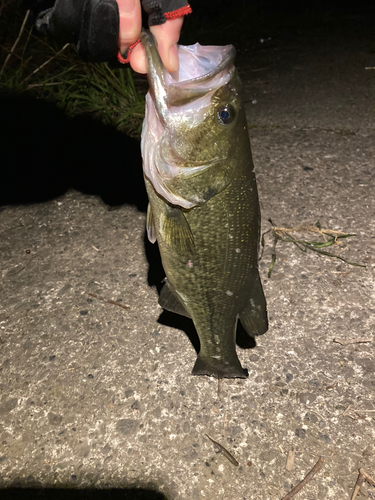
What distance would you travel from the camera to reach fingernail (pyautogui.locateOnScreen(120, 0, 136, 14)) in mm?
1654

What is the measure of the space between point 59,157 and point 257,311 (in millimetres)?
2982

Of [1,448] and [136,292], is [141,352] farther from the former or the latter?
[1,448]

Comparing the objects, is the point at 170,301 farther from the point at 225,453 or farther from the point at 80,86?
the point at 80,86

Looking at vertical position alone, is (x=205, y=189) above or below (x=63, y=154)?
above

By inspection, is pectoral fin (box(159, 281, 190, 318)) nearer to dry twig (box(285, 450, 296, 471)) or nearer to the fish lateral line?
the fish lateral line

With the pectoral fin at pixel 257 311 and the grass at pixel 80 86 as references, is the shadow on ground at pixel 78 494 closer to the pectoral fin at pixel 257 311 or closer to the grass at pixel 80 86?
the pectoral fin at pixel 257 311

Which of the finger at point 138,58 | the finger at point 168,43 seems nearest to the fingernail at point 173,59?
the finger at point 168,43

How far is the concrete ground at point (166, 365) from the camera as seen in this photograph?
6.45 ft

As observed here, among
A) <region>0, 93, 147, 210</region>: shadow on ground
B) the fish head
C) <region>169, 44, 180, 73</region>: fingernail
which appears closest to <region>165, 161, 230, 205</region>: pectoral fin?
the fish head

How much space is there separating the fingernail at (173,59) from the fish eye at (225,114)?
233mm

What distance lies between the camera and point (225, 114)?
1698 millimetres

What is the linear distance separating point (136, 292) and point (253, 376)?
95 centimetres

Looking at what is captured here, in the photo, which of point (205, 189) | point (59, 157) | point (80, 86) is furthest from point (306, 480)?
point (80, 86)

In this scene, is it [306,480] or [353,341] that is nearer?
[306,480]
